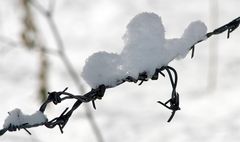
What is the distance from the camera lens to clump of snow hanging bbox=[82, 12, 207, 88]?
113 cm

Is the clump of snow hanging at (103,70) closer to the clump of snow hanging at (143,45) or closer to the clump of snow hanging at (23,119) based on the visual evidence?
the clump of snow hanging at (143,45)

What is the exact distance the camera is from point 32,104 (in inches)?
152

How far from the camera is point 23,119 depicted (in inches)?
46.4

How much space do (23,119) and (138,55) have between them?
0.29 m

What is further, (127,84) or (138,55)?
(127,84)

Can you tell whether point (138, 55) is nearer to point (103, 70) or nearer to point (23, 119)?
point (103, 70)

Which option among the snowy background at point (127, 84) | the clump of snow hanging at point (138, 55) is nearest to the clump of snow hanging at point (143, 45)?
the clump of snow hanging at point (138, 55)

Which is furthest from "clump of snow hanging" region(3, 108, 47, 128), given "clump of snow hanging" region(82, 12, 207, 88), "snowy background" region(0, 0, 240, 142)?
"snowy background" region(0, 0, 240, 142)

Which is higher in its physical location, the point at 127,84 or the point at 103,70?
the point at 103,70

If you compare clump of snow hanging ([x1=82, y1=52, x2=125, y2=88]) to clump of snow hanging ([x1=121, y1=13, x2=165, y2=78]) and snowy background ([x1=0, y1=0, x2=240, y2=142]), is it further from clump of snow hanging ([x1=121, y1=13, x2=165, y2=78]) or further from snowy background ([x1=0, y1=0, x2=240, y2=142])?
snowy background ([x1=0, y1=0, x2=240, y2=142])

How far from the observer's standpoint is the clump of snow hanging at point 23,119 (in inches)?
46.2

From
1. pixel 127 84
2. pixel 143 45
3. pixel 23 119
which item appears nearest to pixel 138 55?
pixel 143 45

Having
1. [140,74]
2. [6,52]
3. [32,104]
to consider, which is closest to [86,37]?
[6,52]

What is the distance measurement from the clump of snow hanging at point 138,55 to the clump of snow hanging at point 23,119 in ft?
0.44
